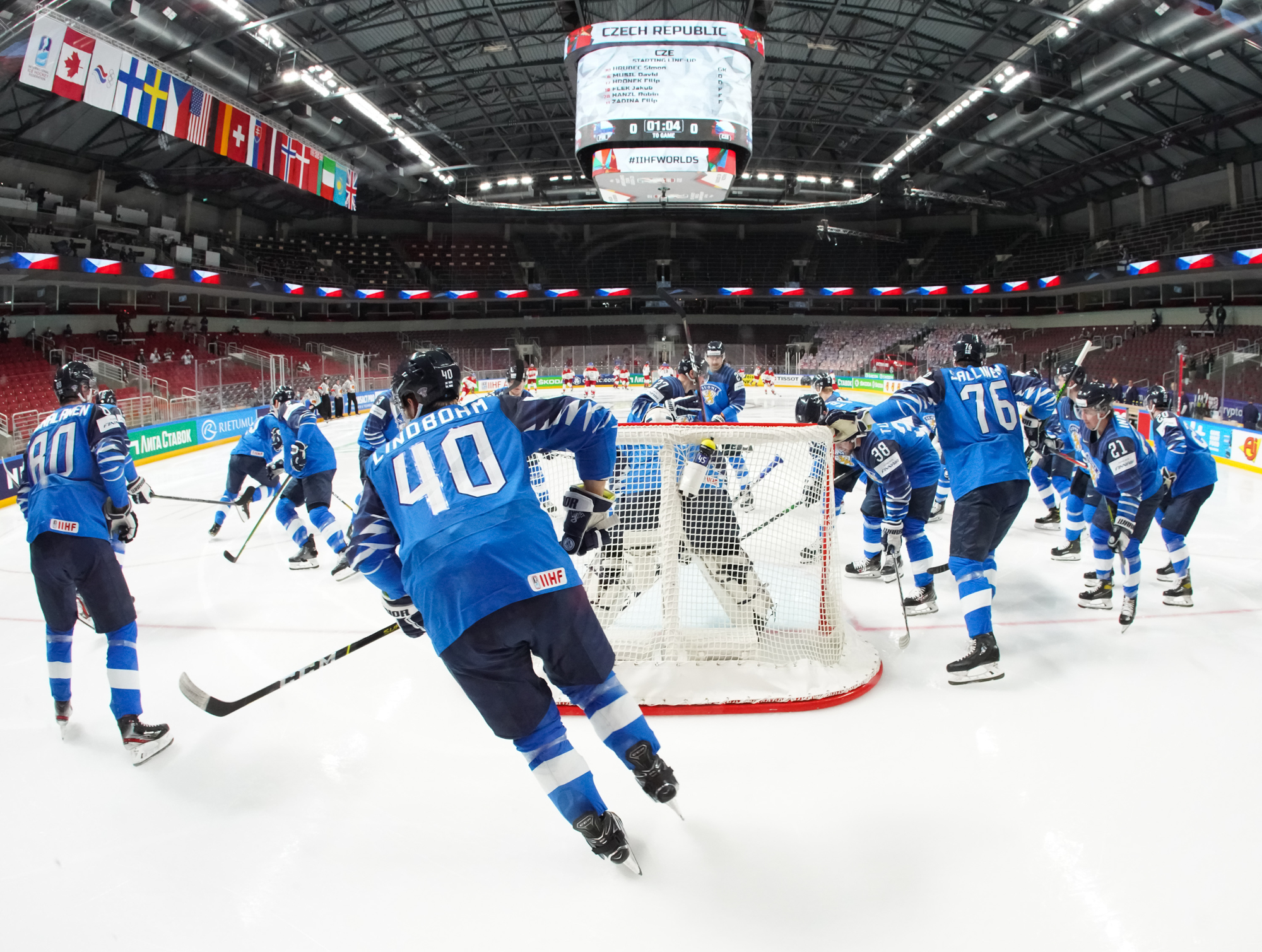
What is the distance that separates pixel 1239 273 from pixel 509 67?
2178 cm

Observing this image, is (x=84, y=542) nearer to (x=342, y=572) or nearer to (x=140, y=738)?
(x=140, y=738)

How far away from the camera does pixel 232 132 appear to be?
14.4 meters

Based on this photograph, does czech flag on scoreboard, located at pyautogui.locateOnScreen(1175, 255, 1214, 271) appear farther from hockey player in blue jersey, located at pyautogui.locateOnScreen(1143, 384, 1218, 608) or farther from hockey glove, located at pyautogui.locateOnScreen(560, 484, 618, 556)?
hockey glove, located at pyautogui.locateOnScreen(560, 484, 618, 556)

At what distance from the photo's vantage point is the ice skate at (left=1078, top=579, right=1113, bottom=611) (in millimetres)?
4930

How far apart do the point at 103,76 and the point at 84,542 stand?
39.0 ft

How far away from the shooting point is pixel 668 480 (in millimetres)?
3752

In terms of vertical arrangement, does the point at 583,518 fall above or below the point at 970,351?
below

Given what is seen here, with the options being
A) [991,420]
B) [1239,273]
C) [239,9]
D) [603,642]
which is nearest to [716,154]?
[239,9]

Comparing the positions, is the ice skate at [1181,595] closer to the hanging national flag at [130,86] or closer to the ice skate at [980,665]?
the ice skate at [980,665]

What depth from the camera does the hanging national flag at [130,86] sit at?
38.8ft

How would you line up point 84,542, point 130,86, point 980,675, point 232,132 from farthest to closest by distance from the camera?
point 232,132
point 130,86
point 980,675
point 84,542

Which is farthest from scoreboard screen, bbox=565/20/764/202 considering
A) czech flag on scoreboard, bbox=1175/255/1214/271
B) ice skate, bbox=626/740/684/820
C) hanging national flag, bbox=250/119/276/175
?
czech flag on scoreboard, bbox=1175/255/1214/271

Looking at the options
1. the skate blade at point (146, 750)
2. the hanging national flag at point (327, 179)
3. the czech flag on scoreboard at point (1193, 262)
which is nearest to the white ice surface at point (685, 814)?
the skate blade at point (146, 750)

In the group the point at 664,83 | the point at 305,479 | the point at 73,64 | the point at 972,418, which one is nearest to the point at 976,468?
the point at 972,418
